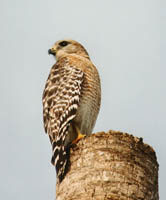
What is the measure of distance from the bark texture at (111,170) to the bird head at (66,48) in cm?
437

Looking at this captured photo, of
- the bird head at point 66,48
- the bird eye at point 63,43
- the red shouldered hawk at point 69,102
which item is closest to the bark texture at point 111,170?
the red shouldered hawk at point 69,102

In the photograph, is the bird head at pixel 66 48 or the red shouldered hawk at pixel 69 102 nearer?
the red shouldered hawk at pixel 69 102

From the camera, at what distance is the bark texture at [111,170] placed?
520 centimetres

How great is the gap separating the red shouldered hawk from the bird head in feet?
3.00

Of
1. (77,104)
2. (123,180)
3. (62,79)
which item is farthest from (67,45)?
(123,180)

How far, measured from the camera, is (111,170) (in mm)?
5324

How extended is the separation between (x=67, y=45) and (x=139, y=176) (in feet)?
17.7

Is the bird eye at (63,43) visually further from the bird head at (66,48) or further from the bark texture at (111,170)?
the bark texture at (111,170)

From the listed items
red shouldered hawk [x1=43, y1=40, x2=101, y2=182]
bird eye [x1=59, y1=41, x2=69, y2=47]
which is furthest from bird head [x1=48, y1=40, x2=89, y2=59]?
red shouldered hawk [x1=43, y1=40, x2=101, y2=182]

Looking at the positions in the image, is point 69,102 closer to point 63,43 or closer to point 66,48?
point 66,48

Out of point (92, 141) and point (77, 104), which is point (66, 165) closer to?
point (92, 141)

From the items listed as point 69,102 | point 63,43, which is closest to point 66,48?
point 63,43

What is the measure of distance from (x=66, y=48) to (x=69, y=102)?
9.54 feet

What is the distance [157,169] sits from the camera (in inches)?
228
